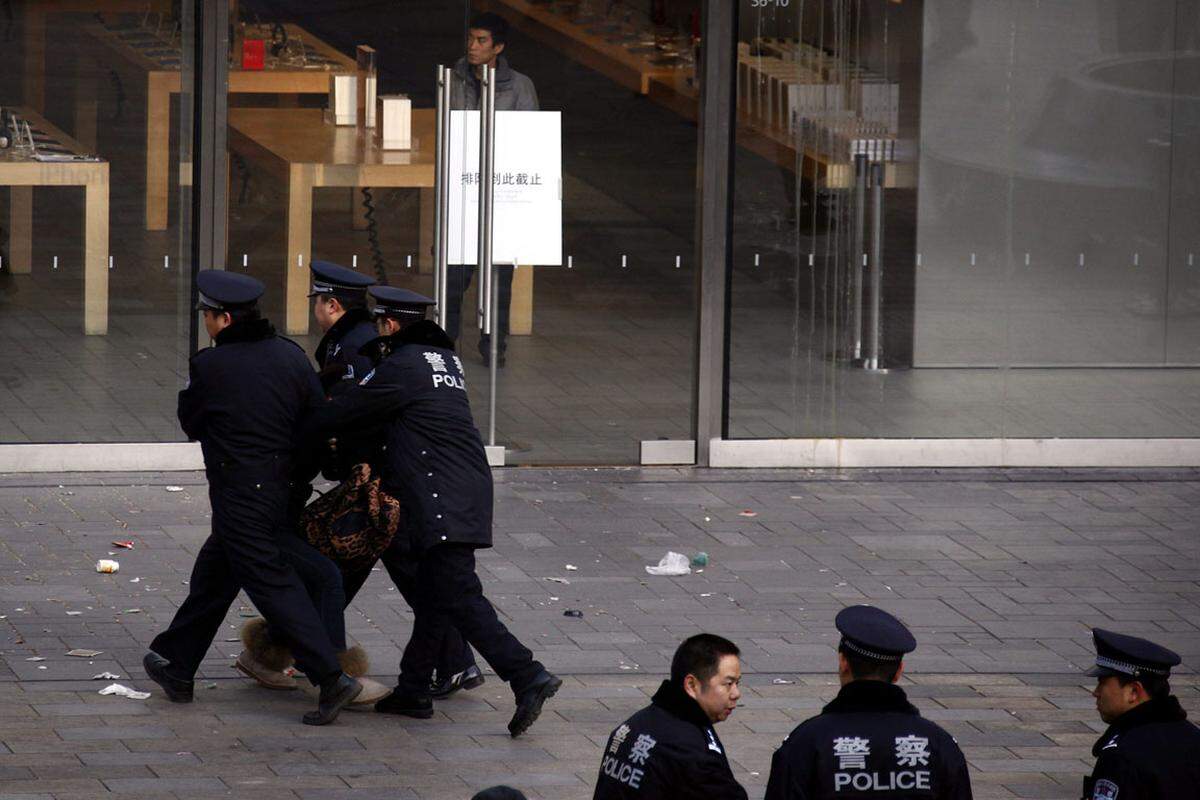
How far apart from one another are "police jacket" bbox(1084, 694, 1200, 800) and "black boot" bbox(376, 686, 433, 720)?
127 inches

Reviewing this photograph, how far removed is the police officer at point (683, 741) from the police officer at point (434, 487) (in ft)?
7.86

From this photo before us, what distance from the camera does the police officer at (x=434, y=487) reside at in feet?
26.7

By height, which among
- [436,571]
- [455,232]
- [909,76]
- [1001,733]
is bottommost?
[1001,733]

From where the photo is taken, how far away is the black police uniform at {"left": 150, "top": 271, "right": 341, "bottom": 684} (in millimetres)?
8195

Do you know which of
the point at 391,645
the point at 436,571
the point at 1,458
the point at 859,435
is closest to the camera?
the point at 436,571

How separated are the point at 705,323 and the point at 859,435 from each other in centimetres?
112

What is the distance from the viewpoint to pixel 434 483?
8188 mm

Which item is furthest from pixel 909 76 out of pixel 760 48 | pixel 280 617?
pixel 280 617

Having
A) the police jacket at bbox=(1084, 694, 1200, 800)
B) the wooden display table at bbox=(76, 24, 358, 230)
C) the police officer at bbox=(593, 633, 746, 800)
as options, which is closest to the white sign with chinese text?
the wooden display table at bbox=(76, 24, 358, 230)

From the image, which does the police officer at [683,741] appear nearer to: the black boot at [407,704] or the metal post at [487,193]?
the black boot at [407,704]

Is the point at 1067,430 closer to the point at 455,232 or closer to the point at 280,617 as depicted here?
the point at 455,232

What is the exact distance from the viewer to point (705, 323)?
12789mm

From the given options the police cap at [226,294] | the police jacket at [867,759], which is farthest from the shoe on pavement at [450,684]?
the police jacket at [867,759]

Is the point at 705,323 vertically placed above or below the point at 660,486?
above
